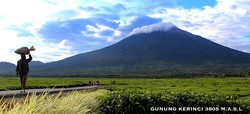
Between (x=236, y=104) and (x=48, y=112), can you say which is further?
(x=236, y=104)

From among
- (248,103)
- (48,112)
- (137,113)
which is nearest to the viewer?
(48,112)

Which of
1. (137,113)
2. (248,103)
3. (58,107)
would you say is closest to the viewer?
(58,107)

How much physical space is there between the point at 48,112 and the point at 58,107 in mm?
704

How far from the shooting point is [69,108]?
1015cm

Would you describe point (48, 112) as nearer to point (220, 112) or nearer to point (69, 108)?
point (69, 108)

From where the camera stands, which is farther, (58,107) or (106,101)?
(106,101)

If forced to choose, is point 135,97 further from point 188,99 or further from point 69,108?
point 69,108

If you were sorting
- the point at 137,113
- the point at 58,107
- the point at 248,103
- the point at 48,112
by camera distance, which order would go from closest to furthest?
the point at 48,112, the point at 58,107, the point at 137,113, the point at 248,103

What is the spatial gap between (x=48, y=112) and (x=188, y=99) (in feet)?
18.2

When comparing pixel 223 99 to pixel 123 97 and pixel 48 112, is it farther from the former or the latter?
pixel 48 112

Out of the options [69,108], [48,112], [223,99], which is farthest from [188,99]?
[48,112]

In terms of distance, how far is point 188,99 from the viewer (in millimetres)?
13391

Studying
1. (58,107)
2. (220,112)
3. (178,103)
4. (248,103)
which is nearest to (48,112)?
(58,107)

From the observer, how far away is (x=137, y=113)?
515 inches
